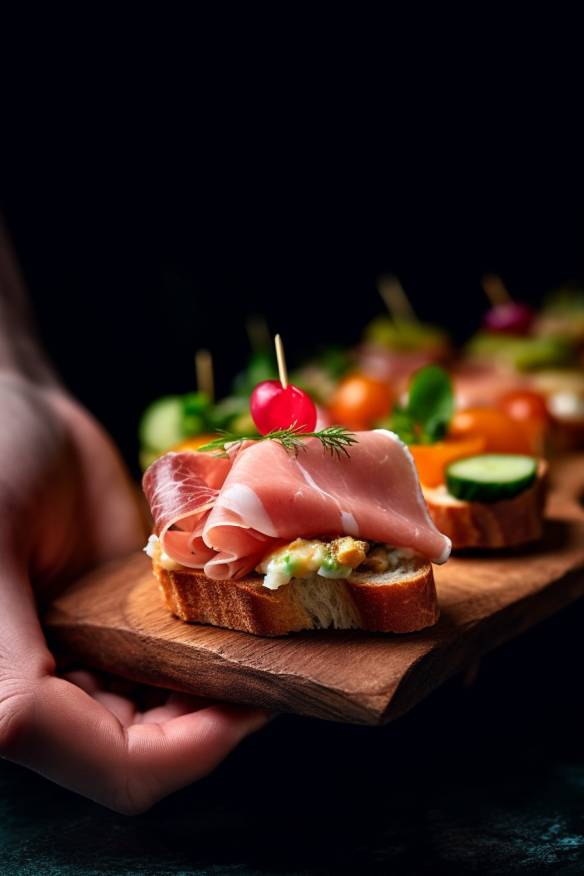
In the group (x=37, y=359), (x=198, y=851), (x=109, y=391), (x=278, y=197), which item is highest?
(x=278, y=197)

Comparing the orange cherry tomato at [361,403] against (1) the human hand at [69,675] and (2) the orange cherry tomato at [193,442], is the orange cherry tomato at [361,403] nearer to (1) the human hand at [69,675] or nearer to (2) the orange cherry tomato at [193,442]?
(2) the orange cherry tomato at [193,442]

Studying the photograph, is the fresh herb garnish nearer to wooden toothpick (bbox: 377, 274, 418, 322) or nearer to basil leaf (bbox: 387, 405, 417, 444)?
basil leaf (bbox: 387, 405, 417, 444)

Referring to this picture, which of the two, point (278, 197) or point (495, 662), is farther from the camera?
point (278, 197)

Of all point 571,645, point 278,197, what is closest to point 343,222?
point 278,197

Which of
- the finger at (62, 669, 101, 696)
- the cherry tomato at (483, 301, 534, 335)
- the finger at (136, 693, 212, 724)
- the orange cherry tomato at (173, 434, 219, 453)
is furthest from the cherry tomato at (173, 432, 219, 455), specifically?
the cherry tomato at (483, 301, 534, 335)

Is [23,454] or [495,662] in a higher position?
[23,454]

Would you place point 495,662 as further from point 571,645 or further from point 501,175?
point 501,175

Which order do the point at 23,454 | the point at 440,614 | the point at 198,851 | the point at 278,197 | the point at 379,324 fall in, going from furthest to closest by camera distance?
the point at 278,197
the point at 379,324
the point at 23,454
the point at 440,614
the point at 198,851

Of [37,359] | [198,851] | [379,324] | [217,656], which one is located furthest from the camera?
[379,324]
